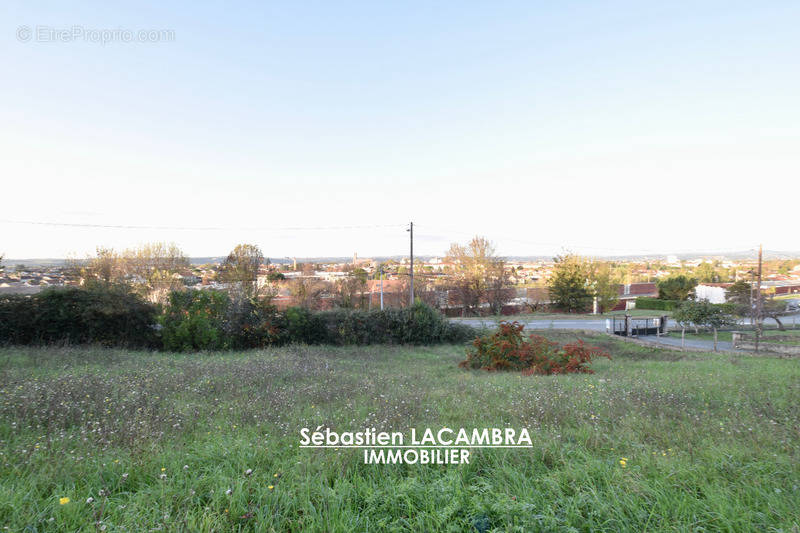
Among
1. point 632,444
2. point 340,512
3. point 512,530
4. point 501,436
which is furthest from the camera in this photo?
point 501,436

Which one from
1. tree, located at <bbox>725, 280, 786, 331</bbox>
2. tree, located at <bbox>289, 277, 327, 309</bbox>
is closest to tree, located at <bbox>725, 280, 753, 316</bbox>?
tree, located at <bbox>725, 280, 786, 331</bbox>

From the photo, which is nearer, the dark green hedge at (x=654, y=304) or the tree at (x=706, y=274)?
the dark green hedge at (x=654, y=304)

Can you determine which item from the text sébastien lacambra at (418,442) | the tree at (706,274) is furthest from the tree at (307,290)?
the tree at (706,274)

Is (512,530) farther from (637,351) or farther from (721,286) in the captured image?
(721,286)

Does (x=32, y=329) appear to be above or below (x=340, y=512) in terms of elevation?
below

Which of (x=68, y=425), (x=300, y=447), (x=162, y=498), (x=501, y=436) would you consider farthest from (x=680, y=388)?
(x=68, y=425)

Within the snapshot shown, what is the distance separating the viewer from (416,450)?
9.73 feet

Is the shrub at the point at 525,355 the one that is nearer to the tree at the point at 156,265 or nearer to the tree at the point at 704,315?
the tree at the point at 704,315

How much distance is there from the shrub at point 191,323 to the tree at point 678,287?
117 ft

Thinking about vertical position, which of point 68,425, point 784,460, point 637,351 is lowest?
point 637,351

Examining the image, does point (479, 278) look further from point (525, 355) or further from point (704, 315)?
point (525, 355)

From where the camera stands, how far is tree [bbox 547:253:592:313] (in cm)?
3134

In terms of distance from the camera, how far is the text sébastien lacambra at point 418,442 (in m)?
2.85

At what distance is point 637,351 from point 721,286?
2405 cm
